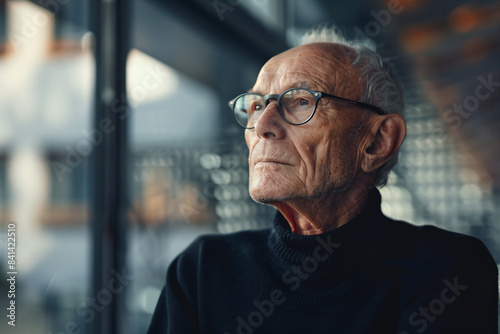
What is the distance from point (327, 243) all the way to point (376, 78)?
381 millimetres

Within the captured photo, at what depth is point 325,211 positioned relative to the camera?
941 mm

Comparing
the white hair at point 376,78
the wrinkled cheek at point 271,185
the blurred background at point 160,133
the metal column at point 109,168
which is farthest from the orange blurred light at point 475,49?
the wrinkled cheek at point 271,185

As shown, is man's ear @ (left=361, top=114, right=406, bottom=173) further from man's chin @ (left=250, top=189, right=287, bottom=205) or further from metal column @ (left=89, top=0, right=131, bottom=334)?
metal column @ (left=89, top=0, right=131, bottom=334)

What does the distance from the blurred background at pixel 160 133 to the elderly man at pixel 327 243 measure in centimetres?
68

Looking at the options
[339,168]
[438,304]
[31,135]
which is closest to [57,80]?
[31,135]

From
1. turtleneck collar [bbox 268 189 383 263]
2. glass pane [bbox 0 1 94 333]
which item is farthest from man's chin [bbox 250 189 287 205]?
glass pane [bbox 0 1 94 333]

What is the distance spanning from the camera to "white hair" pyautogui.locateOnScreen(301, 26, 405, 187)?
0.95m

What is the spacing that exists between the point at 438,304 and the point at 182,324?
518 millimetres

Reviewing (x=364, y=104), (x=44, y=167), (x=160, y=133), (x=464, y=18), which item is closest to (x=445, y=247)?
(x=364, y=104)

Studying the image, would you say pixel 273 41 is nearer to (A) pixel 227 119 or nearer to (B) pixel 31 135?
(A) pixel 227 119

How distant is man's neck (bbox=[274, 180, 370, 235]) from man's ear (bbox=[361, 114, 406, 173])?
2.4 inches

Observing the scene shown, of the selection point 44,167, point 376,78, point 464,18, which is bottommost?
point 44,167

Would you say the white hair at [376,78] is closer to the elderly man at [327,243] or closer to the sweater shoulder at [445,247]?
the elderly man at [327,243]

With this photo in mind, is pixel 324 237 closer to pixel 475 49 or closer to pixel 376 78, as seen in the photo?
pixel 376 78
